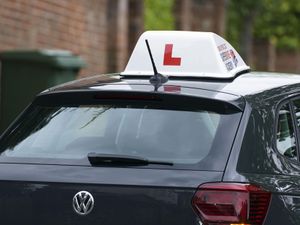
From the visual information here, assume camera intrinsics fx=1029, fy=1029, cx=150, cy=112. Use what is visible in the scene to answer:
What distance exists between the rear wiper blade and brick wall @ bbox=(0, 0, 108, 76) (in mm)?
9891

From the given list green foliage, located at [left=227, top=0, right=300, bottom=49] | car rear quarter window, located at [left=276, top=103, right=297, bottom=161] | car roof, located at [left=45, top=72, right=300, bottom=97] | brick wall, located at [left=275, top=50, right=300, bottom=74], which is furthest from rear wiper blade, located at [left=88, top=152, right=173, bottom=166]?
brick wall, located at [left=275, top=50, right=300, bottom=74]

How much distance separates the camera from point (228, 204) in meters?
4.71

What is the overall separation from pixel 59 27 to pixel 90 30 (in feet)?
5.07

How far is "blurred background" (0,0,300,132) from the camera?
11445 millimetres

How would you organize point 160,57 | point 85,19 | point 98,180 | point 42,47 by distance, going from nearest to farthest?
point 98,180 → point 160,57 → point 42,47 → point 85,19

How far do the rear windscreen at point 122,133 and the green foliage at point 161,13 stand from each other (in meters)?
20.1

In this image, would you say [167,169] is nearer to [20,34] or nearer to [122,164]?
[122,164]

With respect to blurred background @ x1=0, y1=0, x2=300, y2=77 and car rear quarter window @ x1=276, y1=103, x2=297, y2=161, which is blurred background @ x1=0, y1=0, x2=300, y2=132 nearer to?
blurred background @ x1=0, y1=0, x2=300, y2=77

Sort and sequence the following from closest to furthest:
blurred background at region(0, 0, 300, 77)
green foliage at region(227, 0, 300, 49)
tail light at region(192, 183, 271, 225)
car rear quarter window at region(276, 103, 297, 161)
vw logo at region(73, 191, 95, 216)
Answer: tail light at region(192, 183, 271, 225) < vw logo at region(73, 191, 95, 216) < car rear quarter window at region(276, 103, 297, 161) < blurred background at region(0, 0, 300, 77) < green foliage at region(227, 0, 300, 49)

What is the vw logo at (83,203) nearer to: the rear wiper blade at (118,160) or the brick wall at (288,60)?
the rear wiper blade at (118,160)

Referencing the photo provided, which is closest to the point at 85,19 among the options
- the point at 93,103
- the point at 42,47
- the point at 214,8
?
the point at 42,47

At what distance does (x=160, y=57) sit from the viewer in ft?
19.5

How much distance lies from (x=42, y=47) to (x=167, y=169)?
11547 mm

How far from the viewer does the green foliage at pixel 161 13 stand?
84.0 feet
